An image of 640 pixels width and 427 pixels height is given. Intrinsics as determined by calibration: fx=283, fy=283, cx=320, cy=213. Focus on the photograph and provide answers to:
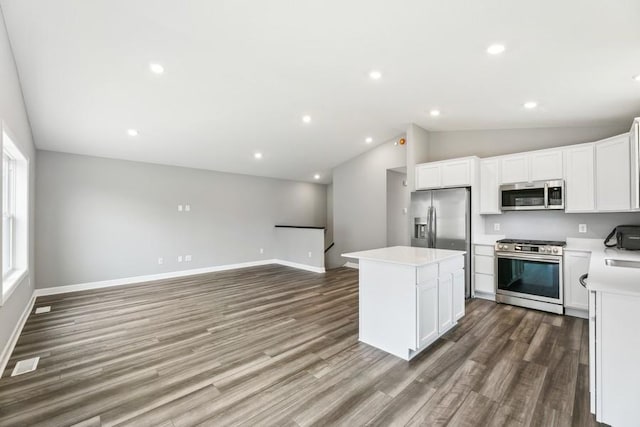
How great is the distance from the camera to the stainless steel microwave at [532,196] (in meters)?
3.86

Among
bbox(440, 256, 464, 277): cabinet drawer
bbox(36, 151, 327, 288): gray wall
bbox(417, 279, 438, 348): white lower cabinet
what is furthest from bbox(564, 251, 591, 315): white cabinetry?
bbox(36, 151, 327, 288): gray wall

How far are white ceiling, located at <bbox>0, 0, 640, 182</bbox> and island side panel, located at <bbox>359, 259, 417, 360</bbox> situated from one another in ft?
6.95

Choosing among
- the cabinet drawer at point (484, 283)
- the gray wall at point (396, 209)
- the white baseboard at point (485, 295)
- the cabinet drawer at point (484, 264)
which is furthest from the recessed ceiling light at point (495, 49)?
the gray wall at point (396, 209)

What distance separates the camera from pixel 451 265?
10.3 feet

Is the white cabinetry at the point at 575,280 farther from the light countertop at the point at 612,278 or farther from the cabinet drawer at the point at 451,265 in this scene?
the cabinet drawer at the point at 451,265

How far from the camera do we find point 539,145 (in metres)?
4.37

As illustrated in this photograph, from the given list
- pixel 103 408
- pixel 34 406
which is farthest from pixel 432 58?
pixel 34 406

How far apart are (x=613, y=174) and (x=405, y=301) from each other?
122 inches

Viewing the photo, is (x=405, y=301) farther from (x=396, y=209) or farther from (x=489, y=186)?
(x=396, y=209)

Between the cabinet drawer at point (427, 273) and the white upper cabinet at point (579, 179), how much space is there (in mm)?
2460

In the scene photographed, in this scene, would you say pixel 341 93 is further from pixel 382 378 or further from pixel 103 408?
pixel 103 408

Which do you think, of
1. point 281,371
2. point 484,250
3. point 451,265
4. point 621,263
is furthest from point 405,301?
point 484,250

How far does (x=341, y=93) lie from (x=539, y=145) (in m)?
3.18

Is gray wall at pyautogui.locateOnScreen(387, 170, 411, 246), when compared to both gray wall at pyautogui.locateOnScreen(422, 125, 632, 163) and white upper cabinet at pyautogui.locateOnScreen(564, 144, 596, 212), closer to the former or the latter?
gray wall at pyautogui.locateOnScreen(422, 125, 632, 163)
